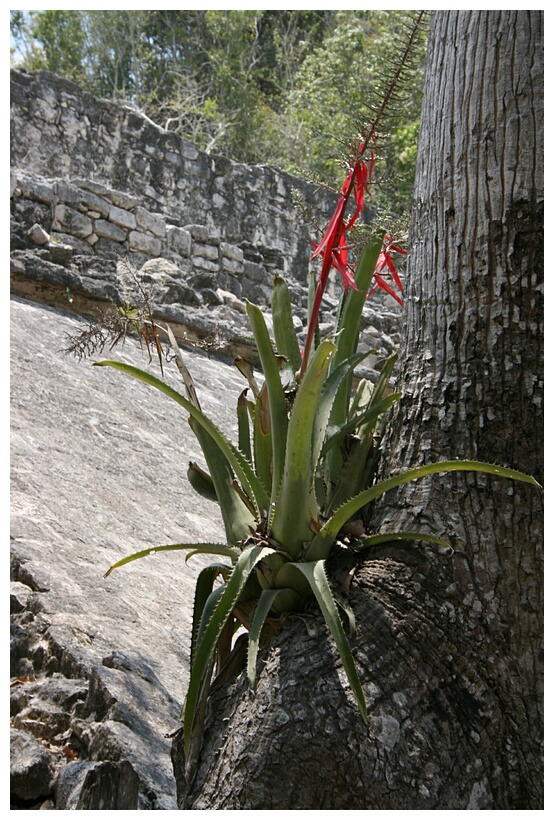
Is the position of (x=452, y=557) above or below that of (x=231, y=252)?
below

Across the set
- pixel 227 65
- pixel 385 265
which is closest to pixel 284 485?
pixel 385 265

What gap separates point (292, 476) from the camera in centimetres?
163

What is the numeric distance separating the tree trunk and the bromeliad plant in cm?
8

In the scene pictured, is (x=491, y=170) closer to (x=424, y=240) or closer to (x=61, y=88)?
(x=424, y=240)

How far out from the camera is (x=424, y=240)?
195cm

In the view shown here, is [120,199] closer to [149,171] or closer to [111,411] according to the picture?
[149,171]

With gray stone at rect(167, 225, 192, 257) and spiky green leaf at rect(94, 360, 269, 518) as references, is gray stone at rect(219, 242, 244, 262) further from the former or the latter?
spiky green leaf at rect(94, 360, 269, 518)

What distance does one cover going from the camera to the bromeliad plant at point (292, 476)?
1.57 m

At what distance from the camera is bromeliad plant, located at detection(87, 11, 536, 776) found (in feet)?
5.14

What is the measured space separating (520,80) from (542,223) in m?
0.36

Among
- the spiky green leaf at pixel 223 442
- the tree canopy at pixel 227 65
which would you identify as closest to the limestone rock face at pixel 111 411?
the spiky green leaf at pixel 223 442

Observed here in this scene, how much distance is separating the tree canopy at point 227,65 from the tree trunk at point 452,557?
1041cm

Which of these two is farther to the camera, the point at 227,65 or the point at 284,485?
the point at 227,65

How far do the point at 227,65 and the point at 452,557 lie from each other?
54.9 feet
